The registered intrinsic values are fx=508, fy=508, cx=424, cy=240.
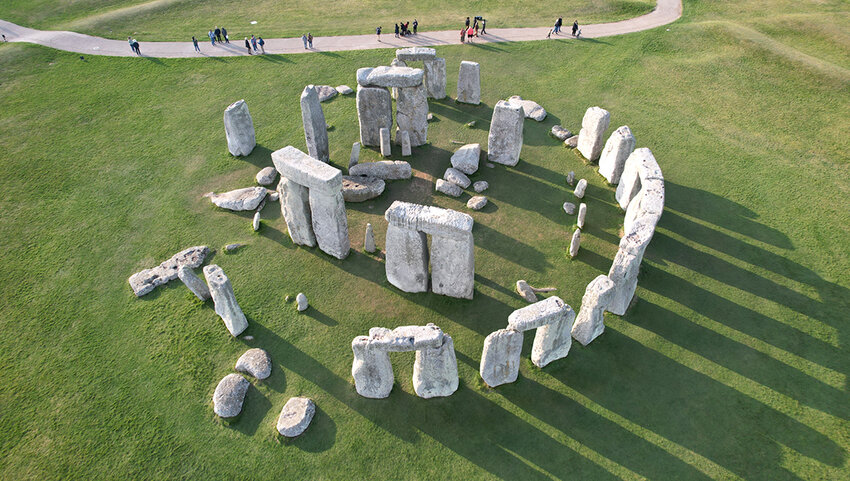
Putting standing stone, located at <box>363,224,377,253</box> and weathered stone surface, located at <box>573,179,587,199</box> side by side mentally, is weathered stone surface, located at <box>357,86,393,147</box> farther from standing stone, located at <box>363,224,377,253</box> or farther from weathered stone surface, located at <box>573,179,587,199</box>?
weathered stone surface, located at <box>573,179,587,199</box>

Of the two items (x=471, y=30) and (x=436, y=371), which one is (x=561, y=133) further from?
(x=436, y=371)

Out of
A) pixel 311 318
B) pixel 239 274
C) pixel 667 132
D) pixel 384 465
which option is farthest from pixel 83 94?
pixel 667 132

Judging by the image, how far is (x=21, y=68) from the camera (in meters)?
24.5

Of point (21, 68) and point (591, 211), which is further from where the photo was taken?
point (21, 68)

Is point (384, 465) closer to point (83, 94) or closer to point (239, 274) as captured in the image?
point (239, 274)

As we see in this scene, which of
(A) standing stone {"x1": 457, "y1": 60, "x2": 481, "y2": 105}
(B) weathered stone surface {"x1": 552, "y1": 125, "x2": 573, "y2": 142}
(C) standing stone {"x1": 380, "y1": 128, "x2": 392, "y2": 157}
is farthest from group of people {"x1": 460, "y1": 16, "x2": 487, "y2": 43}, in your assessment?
(C) standing stone {"x1": 380, "y1": 128, "x2": 392, "y2": 157}

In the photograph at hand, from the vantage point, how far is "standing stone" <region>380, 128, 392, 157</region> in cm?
1755

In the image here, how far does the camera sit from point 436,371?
10555 mm

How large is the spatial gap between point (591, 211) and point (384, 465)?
9.79 m

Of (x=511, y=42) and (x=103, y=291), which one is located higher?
(x=511, y=42)

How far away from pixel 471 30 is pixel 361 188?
13711mm

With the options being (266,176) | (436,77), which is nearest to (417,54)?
(436,77)

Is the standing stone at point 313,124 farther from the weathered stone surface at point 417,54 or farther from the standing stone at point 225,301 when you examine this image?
the standing stone at point 225,301

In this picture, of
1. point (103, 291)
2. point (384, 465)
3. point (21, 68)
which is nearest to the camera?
point (384, 465)
